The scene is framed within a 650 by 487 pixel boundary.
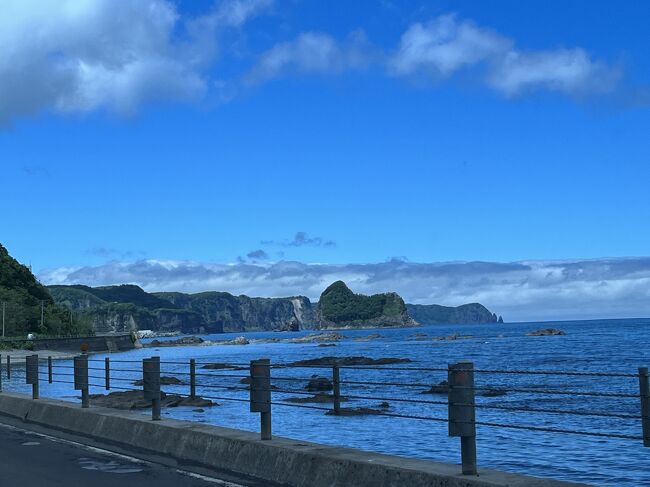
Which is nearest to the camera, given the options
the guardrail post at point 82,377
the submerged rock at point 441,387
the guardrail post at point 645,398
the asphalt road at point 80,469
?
the guardrail post at point 645,398

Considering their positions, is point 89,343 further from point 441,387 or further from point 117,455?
point 441,387

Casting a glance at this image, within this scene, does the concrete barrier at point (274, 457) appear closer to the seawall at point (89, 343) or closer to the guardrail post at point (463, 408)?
the guardrail post at point (463, 408)

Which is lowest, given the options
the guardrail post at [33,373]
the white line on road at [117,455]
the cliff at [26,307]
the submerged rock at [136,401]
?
the submerged rock at [136,401]

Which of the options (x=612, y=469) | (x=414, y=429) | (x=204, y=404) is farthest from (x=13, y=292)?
(x=612, y=469)

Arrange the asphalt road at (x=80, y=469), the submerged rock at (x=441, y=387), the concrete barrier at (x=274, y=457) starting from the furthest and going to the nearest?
1. the submerged rock at (x=441, y=387)
2. the asphalt road at (x=80, y=469)
3. the concrete barrier at (x=274, y=457)

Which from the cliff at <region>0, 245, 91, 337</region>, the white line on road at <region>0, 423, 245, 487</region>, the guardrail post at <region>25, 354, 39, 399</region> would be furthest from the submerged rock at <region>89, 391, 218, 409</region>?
the cliff at <region>0, 245, 91, 337</region>

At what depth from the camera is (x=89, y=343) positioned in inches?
4958

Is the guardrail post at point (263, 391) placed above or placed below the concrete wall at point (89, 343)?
above

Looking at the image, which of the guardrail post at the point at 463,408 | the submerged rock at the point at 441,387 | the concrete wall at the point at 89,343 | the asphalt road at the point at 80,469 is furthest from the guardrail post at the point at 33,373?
the concrete wall at the point at 89,343

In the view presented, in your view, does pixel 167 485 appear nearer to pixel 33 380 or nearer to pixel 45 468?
pixel 45 468

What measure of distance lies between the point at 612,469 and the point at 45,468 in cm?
1074

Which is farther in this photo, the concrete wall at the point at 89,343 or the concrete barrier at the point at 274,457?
the concrete wall at the point at 89,343

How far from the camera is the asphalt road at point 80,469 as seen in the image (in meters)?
10.2

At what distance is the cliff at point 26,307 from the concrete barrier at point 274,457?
11218cm
